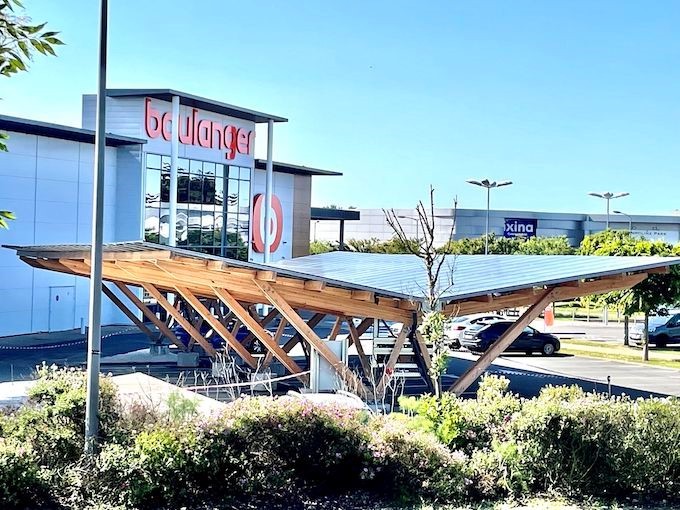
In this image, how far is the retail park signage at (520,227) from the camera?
80250mm

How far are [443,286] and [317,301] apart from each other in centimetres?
258

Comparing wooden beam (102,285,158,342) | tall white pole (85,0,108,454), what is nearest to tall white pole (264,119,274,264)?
wooden beam (102,285,158,342)

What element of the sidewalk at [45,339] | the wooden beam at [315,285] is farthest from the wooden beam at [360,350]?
the sidewalk at [45,339]

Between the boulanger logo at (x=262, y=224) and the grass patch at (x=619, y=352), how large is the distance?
61.6 ft

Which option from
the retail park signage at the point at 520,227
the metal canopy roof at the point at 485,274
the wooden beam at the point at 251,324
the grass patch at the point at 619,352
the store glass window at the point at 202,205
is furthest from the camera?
the retail park signage at the point at 520,227

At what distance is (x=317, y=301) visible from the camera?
52.9ft

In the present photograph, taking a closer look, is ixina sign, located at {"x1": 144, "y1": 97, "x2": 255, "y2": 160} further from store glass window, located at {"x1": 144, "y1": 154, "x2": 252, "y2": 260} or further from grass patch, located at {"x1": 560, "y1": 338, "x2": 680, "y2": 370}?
grass patch, located at {"x1": 560, "y1": 338, "x2": 680, "y2": 370}

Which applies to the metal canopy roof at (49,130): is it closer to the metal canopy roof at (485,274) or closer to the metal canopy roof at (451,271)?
the metal canopy roof at (451,271)

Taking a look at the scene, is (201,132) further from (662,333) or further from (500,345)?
(500,345)

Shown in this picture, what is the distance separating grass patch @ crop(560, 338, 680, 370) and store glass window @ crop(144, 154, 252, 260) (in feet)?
62.4

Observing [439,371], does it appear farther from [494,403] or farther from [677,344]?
[677,344]

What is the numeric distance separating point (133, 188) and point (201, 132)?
520cm

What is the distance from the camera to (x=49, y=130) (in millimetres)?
34406

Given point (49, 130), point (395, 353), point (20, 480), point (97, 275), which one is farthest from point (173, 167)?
point (20, 480)
